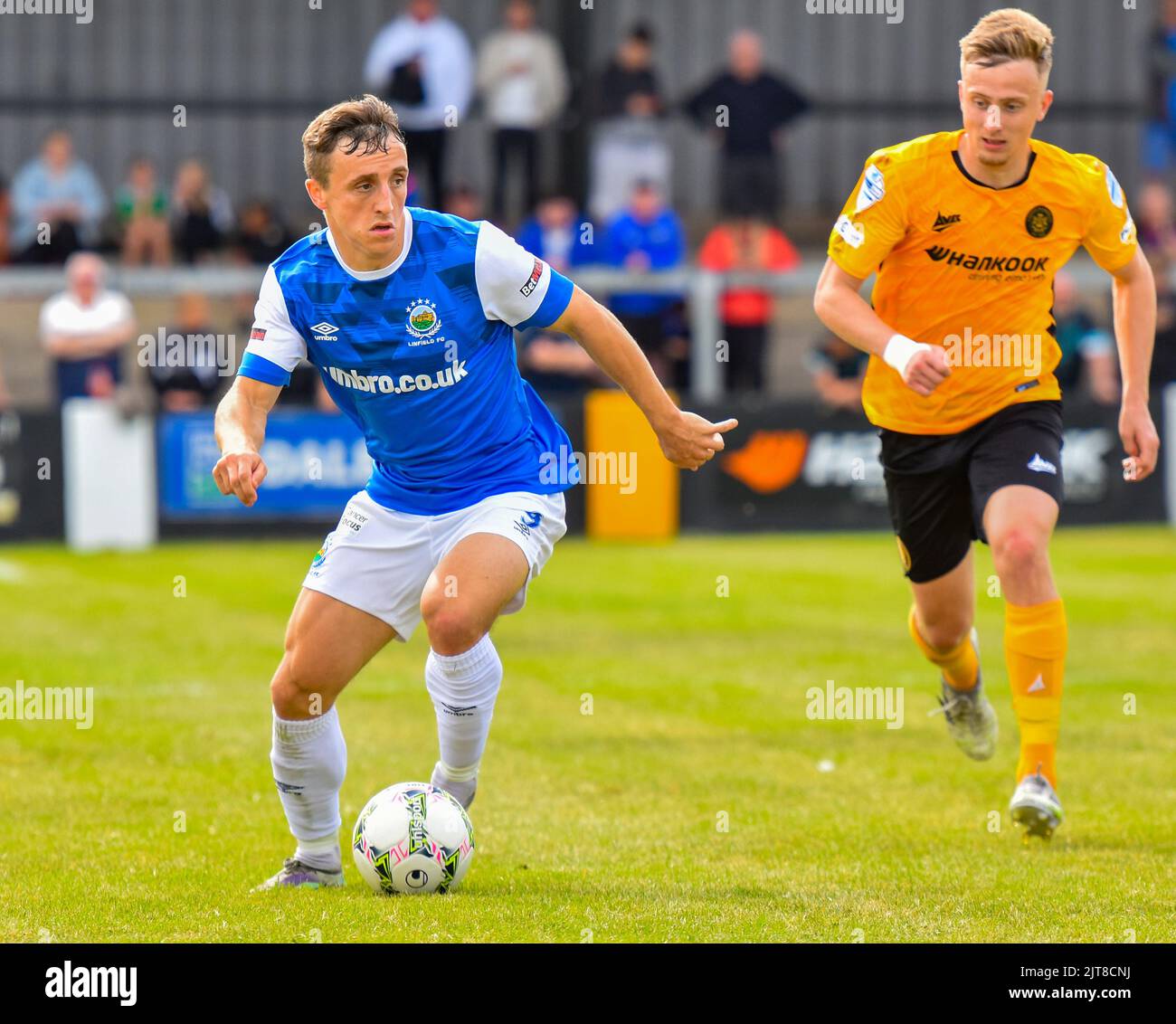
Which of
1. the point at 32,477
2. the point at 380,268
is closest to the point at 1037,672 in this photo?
the point at 380,268

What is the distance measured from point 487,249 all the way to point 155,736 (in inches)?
142

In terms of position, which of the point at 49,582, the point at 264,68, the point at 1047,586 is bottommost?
the point at 49,582

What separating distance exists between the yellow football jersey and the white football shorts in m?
1.53

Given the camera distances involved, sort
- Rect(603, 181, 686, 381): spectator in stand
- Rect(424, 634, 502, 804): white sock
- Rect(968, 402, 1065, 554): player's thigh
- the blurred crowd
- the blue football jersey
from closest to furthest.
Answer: the blue football jersey → Rect(424, 634, 502, 804): white sock → Rect(968, 402, 1065, 554): player's thigh → the blurred crowd → Rect(603, 181, 686, 381): spectator in stand

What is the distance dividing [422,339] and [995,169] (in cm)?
212

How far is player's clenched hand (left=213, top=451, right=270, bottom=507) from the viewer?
554 cm

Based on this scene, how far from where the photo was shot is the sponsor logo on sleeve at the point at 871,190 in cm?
682

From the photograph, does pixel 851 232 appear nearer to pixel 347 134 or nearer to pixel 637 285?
pixel 347 134

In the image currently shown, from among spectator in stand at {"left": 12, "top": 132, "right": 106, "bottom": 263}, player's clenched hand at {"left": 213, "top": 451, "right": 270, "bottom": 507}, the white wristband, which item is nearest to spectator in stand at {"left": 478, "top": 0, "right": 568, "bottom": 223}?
spectator in stand at {"left": 12, "top": 132, "right": 106, "bottom": 263}

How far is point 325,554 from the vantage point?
6.21 m

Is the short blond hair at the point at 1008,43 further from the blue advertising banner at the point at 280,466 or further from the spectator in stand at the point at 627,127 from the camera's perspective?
the spectator in stand at the point at 627,127

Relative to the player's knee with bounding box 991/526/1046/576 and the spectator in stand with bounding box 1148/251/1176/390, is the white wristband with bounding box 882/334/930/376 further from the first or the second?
the spectator in stand with bounding box 1148/251/1176/390

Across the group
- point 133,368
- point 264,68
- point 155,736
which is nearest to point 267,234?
point 133,368

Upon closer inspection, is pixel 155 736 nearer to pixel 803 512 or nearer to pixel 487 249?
pixel 487 249
